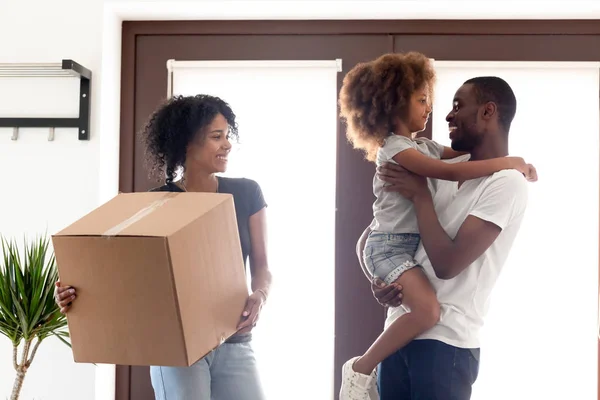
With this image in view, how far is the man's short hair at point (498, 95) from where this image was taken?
1.52 meters

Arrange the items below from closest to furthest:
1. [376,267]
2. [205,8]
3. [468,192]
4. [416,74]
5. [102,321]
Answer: [102,321], [468,192], [376,267], [416,74], [205,8]

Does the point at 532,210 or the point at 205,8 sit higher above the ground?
the point at 205,8

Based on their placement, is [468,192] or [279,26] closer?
[468,192]

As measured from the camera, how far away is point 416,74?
1729mm

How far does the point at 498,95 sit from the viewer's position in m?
1.51

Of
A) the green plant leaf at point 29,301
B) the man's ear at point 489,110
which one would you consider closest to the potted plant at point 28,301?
the green plant leaf at point 29,301

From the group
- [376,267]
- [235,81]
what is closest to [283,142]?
[235,81]

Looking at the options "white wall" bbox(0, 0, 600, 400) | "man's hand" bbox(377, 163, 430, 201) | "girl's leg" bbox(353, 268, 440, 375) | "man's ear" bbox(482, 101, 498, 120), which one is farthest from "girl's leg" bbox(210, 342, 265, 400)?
"white wall" bbox(0, 0, 600, 400)

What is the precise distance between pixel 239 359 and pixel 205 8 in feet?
4.41

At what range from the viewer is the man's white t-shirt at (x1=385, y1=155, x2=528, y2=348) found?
55.2 inches

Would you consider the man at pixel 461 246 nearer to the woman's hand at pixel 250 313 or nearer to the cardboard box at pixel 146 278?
the woman's hand at pixel 250 313

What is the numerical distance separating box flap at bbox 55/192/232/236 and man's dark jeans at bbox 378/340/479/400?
1.78ft

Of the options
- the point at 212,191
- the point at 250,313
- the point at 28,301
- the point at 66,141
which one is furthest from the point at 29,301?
the point at 250,313

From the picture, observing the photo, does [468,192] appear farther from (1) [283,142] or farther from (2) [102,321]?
(1) [283,142]
